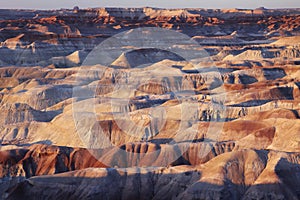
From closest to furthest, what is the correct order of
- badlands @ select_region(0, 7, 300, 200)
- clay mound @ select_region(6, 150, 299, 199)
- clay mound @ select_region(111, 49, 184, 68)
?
clay mound @ select_region(6, 150, 299, 199)
badlands @ select_region(0, 7, 300, 200)
clay mound @ select_region(111, 49, 184, 68)

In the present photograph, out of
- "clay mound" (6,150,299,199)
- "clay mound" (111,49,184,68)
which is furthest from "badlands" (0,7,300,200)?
"clay mound" (111,49,184,68)

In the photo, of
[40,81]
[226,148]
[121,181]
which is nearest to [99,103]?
[40,81]

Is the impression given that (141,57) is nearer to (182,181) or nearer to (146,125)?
(146,125)

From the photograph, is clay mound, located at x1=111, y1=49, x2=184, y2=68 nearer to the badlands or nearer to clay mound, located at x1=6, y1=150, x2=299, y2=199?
the badlands

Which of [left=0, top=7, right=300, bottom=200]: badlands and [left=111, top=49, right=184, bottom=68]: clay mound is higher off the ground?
[left=0, top=7, right=300, bottom=200]: badlands

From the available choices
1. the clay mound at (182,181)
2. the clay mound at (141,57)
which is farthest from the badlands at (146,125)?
the clay mound at (141,57)

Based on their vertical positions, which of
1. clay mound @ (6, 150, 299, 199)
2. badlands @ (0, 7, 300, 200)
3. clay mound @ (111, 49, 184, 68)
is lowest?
clay mound @ (111, 49, 184, 68)

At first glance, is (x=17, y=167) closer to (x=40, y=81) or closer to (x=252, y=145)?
(x=252, y=145)

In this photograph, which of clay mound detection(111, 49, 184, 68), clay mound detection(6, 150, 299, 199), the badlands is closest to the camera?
clay mound detection(6, 150, 299, 199)
